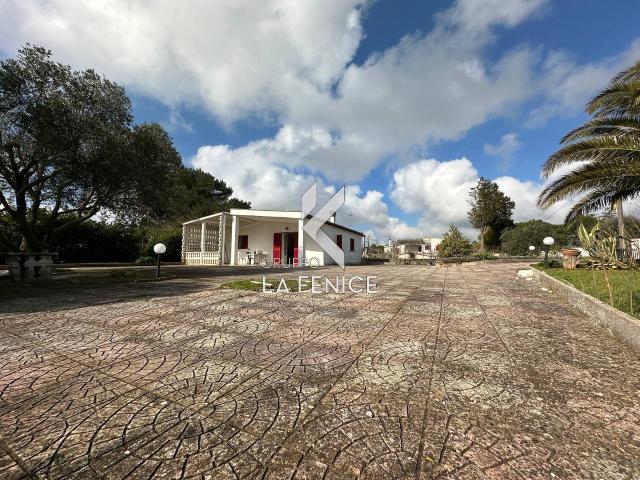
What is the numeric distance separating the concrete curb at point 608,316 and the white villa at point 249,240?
12.8 meters

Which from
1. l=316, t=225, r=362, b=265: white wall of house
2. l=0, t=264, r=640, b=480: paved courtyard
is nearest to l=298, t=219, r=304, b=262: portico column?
l=316, t=225, r=362, b=265: white wall of house

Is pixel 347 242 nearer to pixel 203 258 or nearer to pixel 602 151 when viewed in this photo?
pixel 203 258

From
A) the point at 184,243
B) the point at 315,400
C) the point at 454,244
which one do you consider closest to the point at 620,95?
the point at 315,400

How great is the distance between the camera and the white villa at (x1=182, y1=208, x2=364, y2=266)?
17.6 m

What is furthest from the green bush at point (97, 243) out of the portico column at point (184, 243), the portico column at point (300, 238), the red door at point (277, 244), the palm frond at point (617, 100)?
the palm frond at point (617, 100)

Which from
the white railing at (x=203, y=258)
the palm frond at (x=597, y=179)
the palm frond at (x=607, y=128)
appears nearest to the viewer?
the palm frond at (x=597, y=179)

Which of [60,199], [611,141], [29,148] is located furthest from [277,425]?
[60,199]

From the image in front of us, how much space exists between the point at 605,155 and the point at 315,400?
8498mm

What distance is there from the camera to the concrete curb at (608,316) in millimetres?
3067

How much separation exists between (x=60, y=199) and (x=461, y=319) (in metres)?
11.8

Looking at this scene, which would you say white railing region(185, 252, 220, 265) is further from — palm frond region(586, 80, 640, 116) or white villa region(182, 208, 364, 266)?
palm frond region(586, 80, 640, 116)

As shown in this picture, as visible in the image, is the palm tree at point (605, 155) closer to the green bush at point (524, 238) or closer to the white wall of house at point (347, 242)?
the white wall of house at point (347, 242)

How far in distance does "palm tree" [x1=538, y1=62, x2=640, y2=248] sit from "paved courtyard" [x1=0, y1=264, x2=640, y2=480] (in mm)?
4565

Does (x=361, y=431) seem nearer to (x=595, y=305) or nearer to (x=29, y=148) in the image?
(x=595, y=305)
